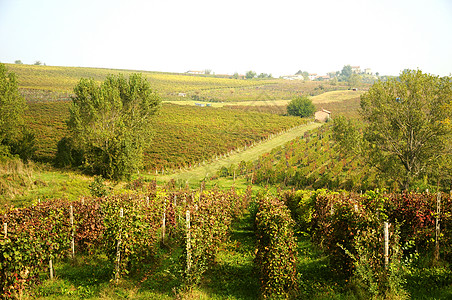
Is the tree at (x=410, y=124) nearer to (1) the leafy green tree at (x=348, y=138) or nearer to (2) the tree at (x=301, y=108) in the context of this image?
(1) the leafy green tree at (x=348, y=138)

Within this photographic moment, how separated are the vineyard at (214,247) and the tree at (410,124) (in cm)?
1637

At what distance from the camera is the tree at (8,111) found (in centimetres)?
3294

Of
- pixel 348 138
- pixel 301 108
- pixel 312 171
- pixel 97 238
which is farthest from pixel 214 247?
pixel 301 108

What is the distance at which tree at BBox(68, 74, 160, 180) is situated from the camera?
31.7 meters

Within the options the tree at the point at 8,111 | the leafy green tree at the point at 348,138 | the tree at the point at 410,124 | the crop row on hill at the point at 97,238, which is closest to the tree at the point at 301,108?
the leafy green tree at the point at 348,138

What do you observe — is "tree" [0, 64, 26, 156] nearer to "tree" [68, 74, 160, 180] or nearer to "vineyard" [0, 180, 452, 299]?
"tree" [68, 74, 160, 180]

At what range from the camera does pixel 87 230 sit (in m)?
11.7

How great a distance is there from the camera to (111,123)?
115 ft

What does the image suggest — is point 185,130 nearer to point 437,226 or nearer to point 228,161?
point 228,161

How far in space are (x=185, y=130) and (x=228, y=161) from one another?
2149 cm

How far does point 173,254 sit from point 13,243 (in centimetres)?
592

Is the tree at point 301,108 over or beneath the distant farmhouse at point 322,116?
over

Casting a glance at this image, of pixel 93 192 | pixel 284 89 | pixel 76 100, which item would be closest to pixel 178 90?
pixel 284 89

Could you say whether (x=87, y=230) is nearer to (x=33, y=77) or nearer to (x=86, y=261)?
(x=86, y=261)
